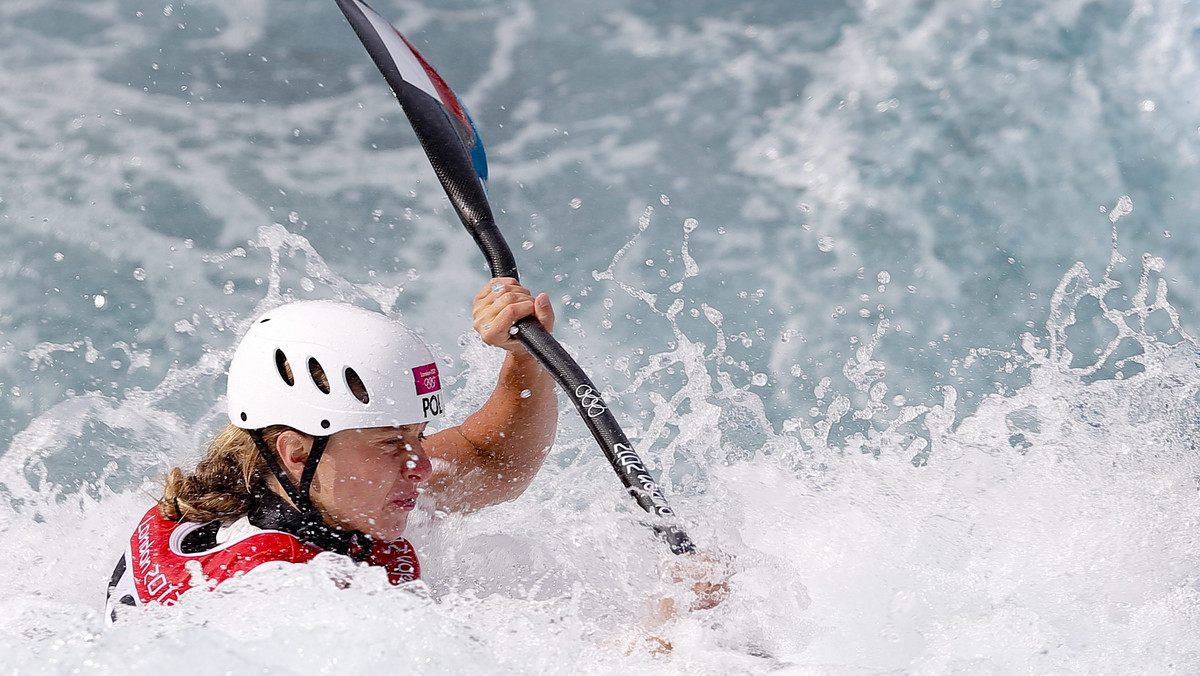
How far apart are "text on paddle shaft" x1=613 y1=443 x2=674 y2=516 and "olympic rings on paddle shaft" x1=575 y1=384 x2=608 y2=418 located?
0.29ft

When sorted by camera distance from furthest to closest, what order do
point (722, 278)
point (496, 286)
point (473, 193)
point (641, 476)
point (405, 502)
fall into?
point (722, 278) → point (473, 193) → point (496, 286) → point (641, 476) → point (405, 502)

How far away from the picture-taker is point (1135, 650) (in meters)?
2.13

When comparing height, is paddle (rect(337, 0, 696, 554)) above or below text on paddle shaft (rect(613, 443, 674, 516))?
above

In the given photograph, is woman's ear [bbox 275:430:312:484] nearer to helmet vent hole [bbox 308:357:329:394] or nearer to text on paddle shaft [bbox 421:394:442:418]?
helmet vent hole [bbox 308:357:329:394]

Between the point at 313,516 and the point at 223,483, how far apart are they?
0.75 ft

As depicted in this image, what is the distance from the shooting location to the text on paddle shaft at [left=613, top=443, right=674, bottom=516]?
226 cm

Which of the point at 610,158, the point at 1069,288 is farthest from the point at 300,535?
the point at 1069,288

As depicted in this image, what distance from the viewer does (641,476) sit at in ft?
7.48

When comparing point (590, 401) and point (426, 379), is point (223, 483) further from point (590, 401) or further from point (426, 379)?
point (590, 401)

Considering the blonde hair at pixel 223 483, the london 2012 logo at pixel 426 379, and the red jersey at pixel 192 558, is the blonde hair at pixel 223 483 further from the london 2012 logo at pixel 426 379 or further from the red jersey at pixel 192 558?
the london 2012 logo at pixel 426 379

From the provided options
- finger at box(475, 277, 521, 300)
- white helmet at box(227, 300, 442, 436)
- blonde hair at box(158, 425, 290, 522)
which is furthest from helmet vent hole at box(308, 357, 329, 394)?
finger at box(475, 277, 521, 300)

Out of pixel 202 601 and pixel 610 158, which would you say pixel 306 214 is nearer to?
pixel 610 158

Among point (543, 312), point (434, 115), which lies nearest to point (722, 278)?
point (434, 115)

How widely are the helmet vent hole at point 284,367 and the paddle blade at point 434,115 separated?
77 centimetres
